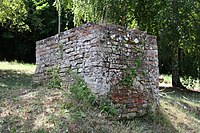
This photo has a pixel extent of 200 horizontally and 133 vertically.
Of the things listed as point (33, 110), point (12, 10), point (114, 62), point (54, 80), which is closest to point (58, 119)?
point (33, 110)

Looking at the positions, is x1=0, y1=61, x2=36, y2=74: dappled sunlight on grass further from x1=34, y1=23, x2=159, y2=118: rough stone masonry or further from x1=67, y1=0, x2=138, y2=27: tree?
x1=34, y1=23, x2=159, y2=118: rough stone masonry

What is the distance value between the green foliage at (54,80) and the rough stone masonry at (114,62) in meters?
0.15

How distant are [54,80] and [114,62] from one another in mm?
1576

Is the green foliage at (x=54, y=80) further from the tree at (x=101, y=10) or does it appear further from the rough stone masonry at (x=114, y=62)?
the tree at (x=101, y=10)

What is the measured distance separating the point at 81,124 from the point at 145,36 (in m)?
2.35

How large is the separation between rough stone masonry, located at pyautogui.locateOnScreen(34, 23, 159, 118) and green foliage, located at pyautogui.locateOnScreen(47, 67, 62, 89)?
15cm

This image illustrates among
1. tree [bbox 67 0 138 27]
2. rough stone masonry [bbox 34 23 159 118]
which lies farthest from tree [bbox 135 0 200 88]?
rough stone masonry [bbox 34 23 159 118]

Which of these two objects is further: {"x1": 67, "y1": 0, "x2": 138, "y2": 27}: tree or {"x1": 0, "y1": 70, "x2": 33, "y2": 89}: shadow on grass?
{"x1": 67, "y1": 0, "x2": 138, "y2": 27}: tree

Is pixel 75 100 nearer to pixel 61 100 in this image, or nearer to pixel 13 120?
pixel 61 100

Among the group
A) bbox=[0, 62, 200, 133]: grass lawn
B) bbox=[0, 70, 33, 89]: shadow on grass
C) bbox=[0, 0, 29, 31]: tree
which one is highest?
bbox=[0, 0, 29, 31]: tree

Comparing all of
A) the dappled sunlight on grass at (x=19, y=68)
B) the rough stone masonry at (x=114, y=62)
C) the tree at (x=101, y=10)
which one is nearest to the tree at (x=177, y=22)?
the tree at (x=101, y=10)

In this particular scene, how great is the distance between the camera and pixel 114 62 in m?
4.83

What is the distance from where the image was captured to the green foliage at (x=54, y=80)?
5648 mm

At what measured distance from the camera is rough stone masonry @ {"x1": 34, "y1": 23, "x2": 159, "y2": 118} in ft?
15.5
